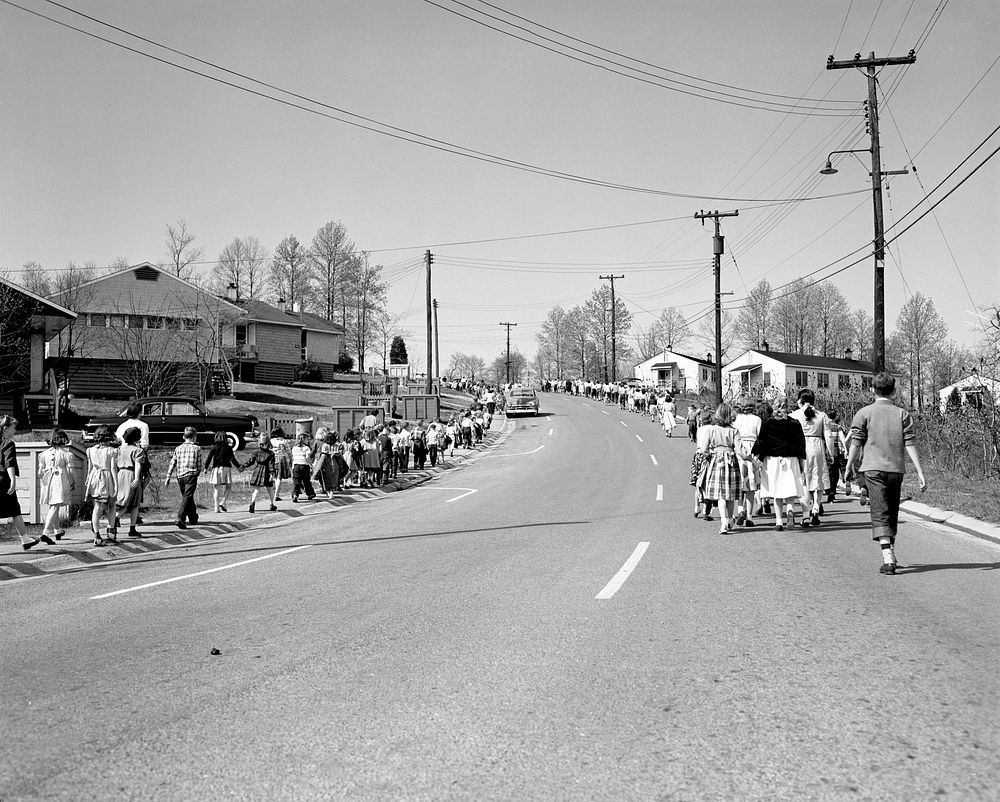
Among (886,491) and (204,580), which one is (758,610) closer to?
(886,491)

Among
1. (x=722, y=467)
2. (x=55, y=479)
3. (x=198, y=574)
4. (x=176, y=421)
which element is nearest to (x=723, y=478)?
(x=722, y=467)

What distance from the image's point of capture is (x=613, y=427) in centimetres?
4584

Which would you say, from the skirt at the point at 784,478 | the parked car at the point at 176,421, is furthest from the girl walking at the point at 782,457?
the parked car at the point at 176,421

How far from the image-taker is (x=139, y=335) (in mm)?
44906

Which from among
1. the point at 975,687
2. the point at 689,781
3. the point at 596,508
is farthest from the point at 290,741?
the point at 596,508

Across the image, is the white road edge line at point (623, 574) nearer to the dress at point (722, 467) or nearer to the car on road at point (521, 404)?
the dress at point (722, 467)

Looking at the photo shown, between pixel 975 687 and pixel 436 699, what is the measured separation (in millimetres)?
3033

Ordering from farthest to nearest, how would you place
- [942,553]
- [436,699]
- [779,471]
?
[779,471]
[942,553]
[436,699]

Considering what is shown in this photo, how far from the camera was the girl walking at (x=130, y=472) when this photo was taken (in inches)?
499

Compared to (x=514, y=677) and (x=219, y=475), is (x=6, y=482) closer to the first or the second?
(x=219, y=475)

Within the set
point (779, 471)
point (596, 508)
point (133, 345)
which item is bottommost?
point (596, 508)

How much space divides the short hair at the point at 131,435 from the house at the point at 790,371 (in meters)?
65.6

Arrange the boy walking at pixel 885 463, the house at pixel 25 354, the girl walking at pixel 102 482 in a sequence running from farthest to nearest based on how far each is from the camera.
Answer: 1. the house at pixel 25 354
2. the girl walking at pixel 102 482
3. the boy walking at pixel 885 463

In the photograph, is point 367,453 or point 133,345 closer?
point 367,453
